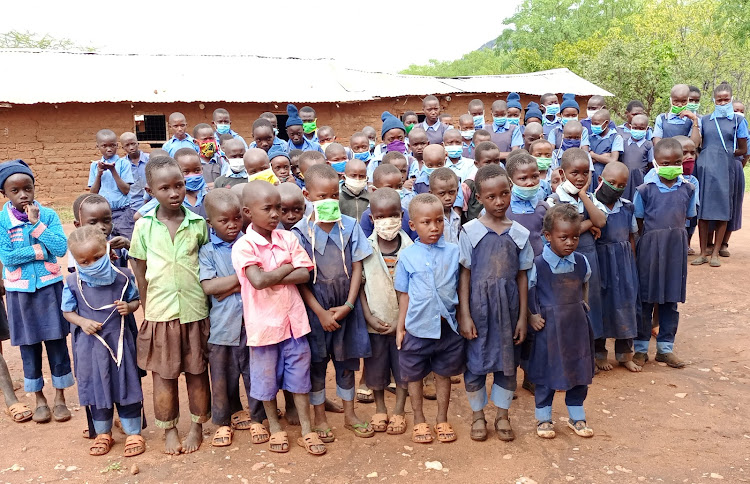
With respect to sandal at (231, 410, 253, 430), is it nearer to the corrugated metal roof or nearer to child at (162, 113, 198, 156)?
child at (162, 113, 198, 156)

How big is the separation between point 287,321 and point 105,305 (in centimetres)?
103

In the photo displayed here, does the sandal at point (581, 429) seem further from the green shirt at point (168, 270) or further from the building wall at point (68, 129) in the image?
the building wall at point (68, 129)

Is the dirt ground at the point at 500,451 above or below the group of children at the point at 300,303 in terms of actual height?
below

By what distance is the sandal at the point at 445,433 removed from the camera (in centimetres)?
347

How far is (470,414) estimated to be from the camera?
3.86 meters

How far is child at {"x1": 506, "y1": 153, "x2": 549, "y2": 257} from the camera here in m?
3.88

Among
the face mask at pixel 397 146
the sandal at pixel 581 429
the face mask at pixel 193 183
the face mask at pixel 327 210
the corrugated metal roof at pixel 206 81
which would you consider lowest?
the sandal at pixel 581 429

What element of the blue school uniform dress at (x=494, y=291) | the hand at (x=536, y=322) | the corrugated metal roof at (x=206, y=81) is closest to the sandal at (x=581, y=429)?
the blue school uniform dress at (x=494, y=291)

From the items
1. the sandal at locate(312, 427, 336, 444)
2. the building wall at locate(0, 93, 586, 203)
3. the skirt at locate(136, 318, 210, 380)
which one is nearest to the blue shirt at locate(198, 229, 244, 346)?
the skirt at locate(136, 318, 210, 380)

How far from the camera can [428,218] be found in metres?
3.35

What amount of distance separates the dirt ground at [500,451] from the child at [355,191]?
1344 millimetres

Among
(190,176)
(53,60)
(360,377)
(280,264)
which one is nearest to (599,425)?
(360,377)

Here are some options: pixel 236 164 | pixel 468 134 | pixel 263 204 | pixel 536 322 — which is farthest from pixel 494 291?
pixel 468 134

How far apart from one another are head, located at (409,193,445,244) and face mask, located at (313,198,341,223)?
45 cm
